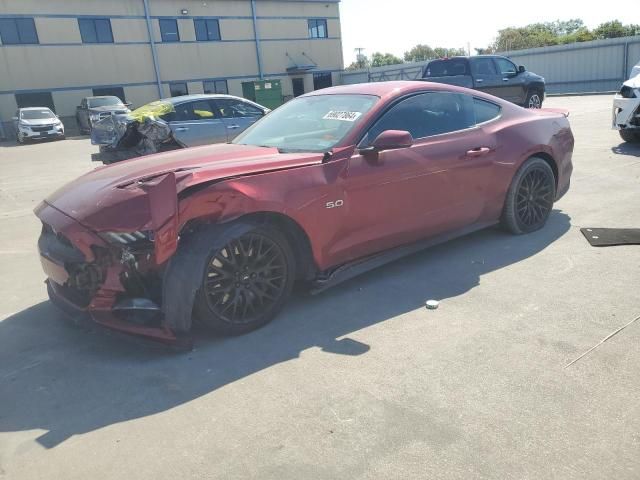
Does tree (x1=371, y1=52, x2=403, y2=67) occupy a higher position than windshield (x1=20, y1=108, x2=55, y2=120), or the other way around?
tree (x1=371, y1=52, x2=403, y2=67)

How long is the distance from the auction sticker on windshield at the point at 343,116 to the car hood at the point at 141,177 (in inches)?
20.4

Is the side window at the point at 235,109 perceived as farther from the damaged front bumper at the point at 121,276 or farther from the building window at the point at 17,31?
the building window at the point at 17,31

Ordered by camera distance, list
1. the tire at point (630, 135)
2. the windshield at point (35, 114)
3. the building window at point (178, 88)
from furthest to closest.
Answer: the building window at point (178, 88) → the windshield at point (35, 114) → the tire at point (630, 135)

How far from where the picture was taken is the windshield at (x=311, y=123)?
13.2 feet

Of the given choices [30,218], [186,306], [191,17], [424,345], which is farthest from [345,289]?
[191,17]

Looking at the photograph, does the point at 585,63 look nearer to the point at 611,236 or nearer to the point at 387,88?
the point at 611,236

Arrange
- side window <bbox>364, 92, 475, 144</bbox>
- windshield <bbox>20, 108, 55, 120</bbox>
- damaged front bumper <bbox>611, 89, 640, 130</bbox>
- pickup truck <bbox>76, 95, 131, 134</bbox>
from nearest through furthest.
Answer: side window <bbox>364, 92, 475, 144</bbox> < damaged front bumper <bbox>611, 89, 640, 130</bbox> < windshield <bbox>20, 108, 55, 120</bbox> < pickup truck <bbox>76, 95, 131, 134</bbox>

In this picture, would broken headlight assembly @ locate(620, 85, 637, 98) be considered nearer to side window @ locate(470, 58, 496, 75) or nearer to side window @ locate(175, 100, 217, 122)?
side window @ locate(470, 58, 496, 75)

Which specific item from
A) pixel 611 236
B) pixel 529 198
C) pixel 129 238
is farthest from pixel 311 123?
pixel 611 236

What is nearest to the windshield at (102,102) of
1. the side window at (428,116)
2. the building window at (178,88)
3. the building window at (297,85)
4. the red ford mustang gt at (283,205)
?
the building window at (178,88)

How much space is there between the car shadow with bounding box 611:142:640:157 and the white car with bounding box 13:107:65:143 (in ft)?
74.2

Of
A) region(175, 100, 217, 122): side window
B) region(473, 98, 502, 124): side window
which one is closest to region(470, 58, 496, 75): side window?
region(175, 100, 217, 122): side window

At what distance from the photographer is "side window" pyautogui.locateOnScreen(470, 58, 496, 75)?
14.8 m

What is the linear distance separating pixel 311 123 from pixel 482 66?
1224 centimetres
